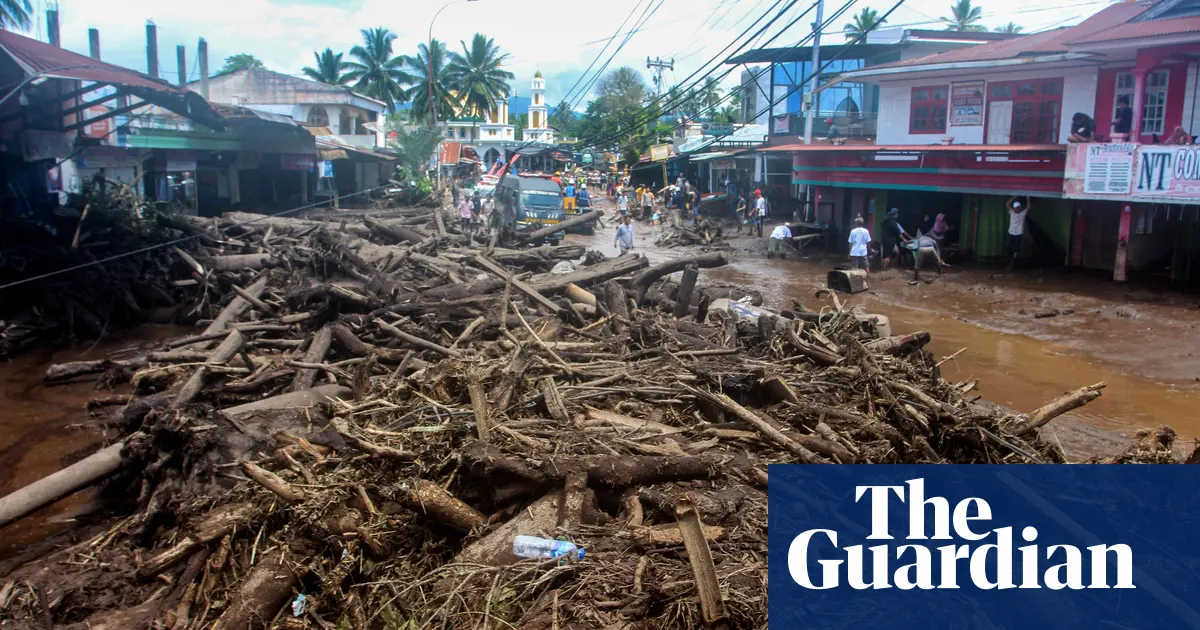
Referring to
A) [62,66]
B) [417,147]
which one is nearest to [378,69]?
[417,147]

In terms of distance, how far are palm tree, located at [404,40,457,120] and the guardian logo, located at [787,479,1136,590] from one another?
65.5 meters

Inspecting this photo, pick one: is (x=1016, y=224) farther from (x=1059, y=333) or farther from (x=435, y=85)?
(x=435, y=85)

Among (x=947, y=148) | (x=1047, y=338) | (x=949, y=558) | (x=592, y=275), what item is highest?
(x=947, y=148)

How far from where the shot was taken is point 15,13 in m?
26.6

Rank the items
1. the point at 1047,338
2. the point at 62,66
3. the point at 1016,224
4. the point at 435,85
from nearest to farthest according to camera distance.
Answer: the point at 62,66 → the point at 1047,338 → the point at 1016,224 → the point at 435,85

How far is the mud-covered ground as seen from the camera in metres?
11.3

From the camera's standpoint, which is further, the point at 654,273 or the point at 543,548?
the point at 654,273

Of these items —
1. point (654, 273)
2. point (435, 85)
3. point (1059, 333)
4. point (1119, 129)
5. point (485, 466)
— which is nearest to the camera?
point (485, 466)

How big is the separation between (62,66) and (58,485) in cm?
1028

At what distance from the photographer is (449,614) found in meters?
4.75

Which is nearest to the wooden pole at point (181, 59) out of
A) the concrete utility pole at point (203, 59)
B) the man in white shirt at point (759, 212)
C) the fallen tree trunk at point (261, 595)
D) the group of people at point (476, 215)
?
the concrete utility pole at point (203, 59)

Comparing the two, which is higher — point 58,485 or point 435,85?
point 435,85

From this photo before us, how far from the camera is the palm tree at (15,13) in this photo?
25.5 m

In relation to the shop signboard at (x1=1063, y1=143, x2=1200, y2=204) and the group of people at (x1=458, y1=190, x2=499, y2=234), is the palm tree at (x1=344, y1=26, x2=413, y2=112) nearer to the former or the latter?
the group of people at (x1=458, y1=190, x2=499, y2=234)
